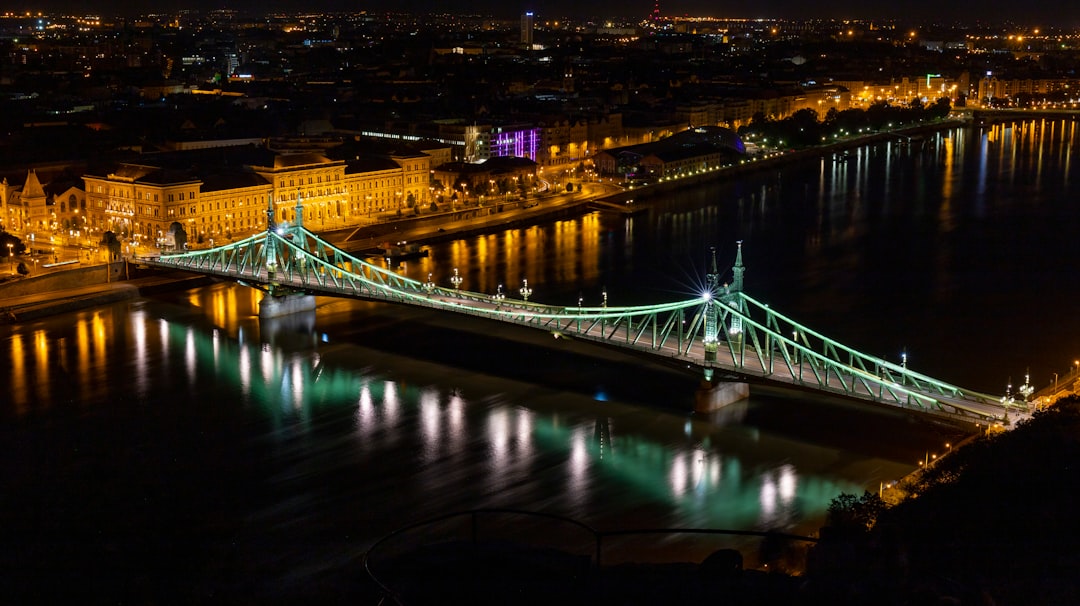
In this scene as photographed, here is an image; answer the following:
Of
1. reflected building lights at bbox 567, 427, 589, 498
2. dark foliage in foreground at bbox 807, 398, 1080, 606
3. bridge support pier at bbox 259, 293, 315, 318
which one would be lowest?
reflected building lights at bbox 567, 427, 589, 498

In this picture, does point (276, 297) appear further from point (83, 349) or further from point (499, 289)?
point (499, 289)

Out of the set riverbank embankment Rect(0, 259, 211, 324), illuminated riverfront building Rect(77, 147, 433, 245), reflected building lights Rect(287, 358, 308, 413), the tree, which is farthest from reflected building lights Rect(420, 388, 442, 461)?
illuminated riverfront building Rect(77, 147, 433, 245)

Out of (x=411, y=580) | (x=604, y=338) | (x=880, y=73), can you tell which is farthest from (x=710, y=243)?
(x=880, y=73)

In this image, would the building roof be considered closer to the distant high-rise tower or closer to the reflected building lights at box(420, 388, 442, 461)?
the reflected building lights at box(420, 388, 442, 461)

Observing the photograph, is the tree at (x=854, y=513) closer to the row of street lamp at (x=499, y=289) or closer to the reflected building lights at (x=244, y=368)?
the row of street lamp at (x=499, y=289)

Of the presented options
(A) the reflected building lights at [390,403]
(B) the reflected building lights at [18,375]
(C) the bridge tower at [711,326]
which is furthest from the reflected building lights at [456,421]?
(B) the reflected building lights at [18,375]

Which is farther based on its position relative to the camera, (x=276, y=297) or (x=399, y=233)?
(x=399, y=233)

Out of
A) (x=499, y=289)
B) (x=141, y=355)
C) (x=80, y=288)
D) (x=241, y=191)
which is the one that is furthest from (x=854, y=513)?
(x=241, y=191)
